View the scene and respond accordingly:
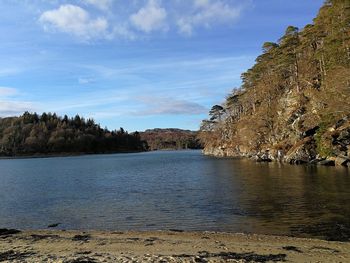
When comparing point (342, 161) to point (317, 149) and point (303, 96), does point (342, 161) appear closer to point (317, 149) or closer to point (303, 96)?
point (317, 149)

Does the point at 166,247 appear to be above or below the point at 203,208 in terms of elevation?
below

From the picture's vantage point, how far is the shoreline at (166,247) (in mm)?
13445

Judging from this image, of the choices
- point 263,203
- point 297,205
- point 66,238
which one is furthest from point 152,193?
point 66,238

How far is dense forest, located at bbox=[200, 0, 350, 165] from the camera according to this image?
51.3 m

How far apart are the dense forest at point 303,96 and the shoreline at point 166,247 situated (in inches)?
1244

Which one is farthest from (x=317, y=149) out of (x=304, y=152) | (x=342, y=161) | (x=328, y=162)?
(x=342, y=161)

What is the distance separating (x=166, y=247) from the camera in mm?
15438

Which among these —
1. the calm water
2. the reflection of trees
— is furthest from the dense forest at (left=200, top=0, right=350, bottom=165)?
the calm water

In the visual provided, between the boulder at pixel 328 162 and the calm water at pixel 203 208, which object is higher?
the boulder at pixel 328 162

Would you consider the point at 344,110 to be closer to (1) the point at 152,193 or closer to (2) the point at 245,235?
(1) the point at 152,193

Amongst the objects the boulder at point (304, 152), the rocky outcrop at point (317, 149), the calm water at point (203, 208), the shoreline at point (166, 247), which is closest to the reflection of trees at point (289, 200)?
the calm water at point (203, 208)

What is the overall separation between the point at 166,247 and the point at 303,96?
64.0 metres

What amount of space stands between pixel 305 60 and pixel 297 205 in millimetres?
61716

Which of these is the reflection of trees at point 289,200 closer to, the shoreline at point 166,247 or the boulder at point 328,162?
the shoreline at point 166,247
